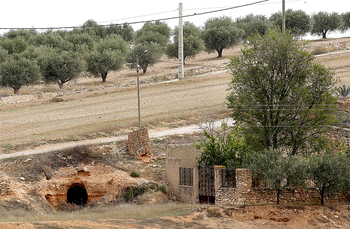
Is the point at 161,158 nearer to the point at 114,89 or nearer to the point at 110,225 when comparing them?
the point at 110,225

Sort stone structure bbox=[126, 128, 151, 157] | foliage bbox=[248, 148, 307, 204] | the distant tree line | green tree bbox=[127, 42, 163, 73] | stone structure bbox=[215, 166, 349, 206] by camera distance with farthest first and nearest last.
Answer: green tree bbox=[127, 42, 163, 73]
the distant tree line
stone structure bbox=[126, 128, 151, 157]
stone structure bbox=[215, 166, 349, 206]
foliage bbox=[248, 148, 307, 204]

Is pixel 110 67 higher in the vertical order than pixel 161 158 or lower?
higher

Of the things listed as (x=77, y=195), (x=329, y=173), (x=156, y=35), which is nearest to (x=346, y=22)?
(x=156, y=35)

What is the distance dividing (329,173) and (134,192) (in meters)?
11.0

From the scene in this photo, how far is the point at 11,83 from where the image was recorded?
51.1 metres

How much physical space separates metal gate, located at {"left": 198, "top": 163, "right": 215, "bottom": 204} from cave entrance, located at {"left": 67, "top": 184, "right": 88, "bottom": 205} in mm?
7899

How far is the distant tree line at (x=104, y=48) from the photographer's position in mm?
53062

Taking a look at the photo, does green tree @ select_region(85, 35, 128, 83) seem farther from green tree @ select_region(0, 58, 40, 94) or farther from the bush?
the bush

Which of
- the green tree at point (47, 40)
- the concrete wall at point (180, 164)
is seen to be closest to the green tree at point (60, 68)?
the green tree at point (47, 40)

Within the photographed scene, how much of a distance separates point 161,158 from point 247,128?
901 cm

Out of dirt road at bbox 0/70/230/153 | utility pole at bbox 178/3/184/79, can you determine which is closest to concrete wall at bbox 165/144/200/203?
dirt road at bbox 0/70/230/153

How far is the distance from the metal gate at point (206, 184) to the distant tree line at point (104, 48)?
27934 mm

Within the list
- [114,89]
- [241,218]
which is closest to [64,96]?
[114,89]

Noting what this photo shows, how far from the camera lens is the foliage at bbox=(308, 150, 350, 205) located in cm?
1706
